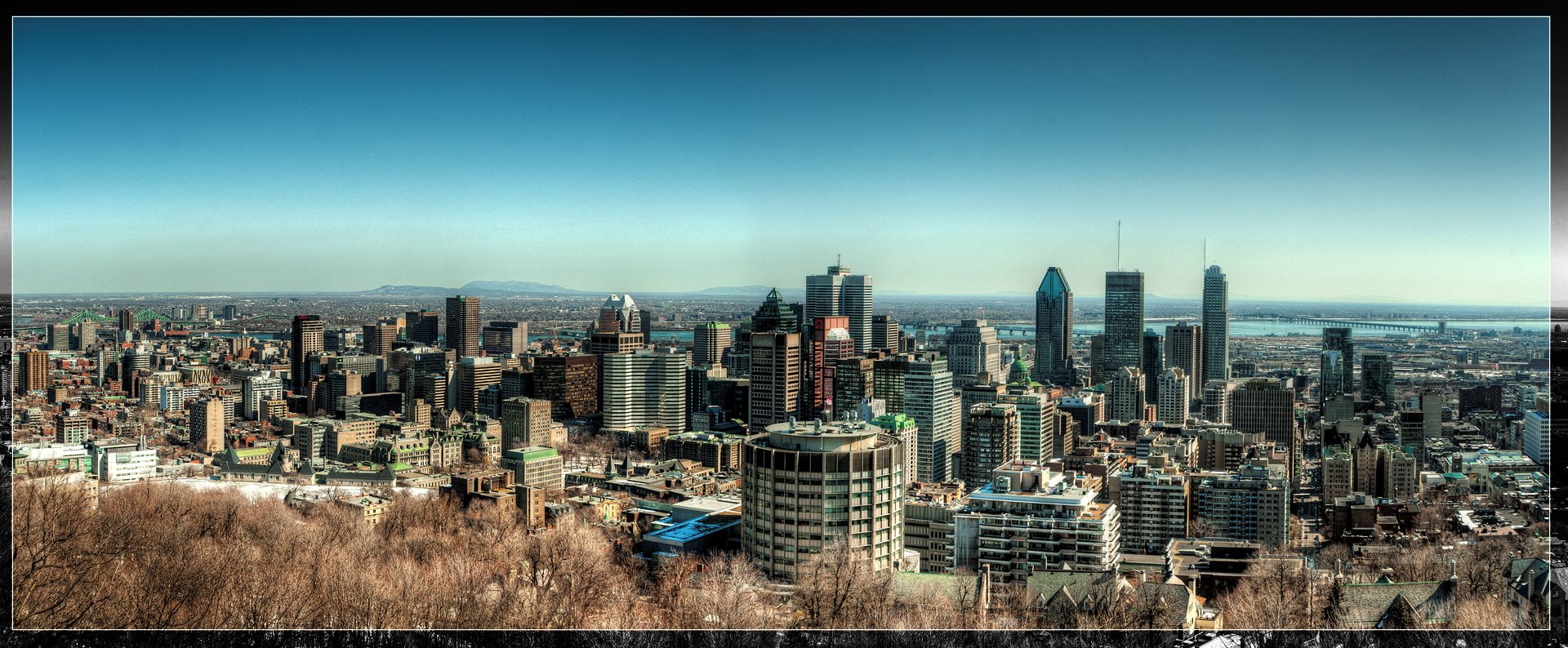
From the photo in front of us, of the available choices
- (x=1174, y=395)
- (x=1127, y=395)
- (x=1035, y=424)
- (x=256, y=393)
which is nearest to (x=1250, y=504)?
(x=1035, y=424)

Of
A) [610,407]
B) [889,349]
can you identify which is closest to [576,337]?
[610,407]

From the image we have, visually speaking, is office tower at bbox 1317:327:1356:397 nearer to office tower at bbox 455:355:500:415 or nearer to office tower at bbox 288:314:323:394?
office tower at bbox 288:314:323:394

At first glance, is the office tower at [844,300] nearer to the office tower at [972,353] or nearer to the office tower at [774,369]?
the office tower at [774,369]

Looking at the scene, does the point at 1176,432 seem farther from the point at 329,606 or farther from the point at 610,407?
the point at 329,606

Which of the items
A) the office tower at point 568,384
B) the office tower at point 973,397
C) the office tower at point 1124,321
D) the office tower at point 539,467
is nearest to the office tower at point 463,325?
the office tower at point 568,384

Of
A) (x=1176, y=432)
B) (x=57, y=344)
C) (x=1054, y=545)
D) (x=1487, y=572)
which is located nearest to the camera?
(x=1487, y=572)
